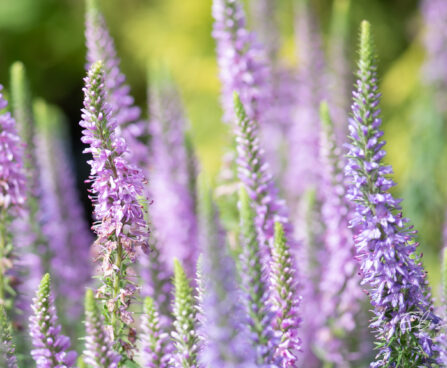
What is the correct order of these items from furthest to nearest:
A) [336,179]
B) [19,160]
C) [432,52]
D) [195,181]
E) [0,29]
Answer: [0,29]
[432,52]
[195,181]
[336,179]
[19,160]

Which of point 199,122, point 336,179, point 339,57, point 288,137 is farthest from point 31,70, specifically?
point 336,179

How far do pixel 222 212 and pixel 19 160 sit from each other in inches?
61.9

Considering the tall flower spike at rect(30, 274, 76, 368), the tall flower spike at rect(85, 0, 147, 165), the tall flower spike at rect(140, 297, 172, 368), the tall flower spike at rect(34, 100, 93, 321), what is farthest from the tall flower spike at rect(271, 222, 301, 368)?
A: the tall flower spike at rect(34, 100, 93, 321)

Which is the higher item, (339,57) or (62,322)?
(339,57)

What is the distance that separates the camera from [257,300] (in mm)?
2328

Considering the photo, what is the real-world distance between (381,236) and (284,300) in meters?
0.42

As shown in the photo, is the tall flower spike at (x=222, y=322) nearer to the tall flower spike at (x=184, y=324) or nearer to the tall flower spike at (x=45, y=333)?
the tall flower spike at (x=184, y=324)

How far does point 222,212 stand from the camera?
4.12 metres

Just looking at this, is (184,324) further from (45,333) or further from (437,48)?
(437,48)

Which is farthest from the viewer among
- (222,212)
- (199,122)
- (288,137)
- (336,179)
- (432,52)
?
(199,122)

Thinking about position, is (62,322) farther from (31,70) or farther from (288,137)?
(31,70)

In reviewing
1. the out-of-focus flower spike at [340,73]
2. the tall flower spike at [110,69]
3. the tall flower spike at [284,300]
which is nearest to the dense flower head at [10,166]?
the tall flower spike at [110,69]

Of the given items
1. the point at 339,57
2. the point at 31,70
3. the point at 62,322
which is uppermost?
the point at 31,70

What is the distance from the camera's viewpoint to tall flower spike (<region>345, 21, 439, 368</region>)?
2.22 m
